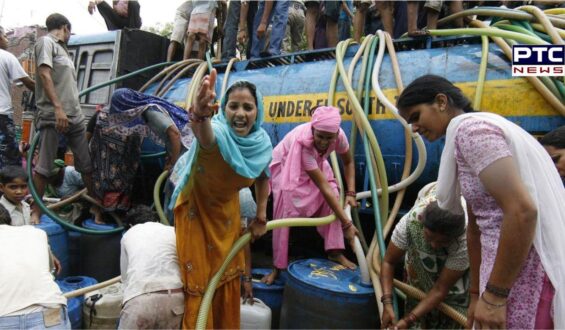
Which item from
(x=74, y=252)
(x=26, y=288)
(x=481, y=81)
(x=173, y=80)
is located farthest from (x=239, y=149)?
(x=173, y=80)

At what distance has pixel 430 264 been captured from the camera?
2.23 metres

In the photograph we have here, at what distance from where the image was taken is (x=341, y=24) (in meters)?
5.39

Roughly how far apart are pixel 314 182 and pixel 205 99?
1.43 m

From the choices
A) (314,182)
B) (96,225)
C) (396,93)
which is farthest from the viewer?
(96,225)

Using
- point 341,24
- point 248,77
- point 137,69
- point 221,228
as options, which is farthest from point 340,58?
point 137,69

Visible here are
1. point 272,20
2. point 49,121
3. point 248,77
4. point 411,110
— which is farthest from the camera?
point 272,20

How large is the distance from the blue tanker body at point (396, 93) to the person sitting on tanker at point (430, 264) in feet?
2.56

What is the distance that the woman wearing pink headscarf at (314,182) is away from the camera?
278 centimetres

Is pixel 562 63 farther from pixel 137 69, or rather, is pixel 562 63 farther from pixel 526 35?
pixel 137 69

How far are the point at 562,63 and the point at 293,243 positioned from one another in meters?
2.17

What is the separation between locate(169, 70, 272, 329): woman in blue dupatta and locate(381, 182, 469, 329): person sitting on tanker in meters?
0.77

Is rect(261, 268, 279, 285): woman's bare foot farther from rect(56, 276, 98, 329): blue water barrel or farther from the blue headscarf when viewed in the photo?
rect(56, 276, 98, 329): blue water barrel

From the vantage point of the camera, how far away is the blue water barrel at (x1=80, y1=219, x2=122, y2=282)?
3.83m

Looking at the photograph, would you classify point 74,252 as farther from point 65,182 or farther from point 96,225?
point 65,182
